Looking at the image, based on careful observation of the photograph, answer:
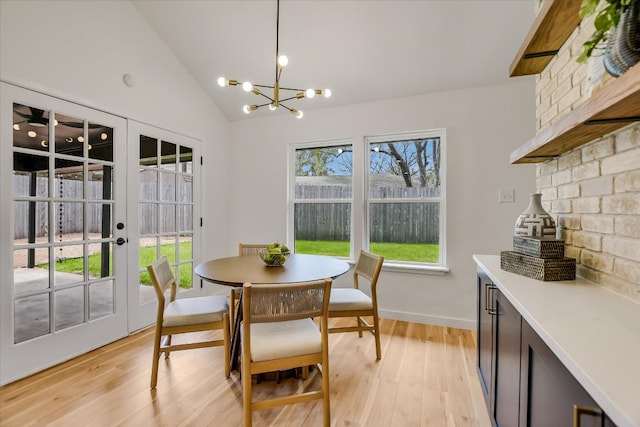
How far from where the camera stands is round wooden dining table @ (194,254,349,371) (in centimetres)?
185

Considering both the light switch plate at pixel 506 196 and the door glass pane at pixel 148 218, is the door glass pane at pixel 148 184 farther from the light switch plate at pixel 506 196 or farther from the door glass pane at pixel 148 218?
the light switch plate at pixel 506 196

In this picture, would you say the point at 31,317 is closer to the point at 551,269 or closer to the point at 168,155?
the point at 168,155

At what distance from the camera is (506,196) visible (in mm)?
2812

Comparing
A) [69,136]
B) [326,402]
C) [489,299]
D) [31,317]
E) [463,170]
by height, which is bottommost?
[326,402]

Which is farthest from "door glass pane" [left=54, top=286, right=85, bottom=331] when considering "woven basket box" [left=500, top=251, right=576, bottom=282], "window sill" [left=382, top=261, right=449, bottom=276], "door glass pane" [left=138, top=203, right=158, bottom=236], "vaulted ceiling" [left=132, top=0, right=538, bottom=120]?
"woven basket box" [left=500, top=251, right=576, bottom=282]

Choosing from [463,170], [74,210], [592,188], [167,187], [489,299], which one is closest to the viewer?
[592,188]

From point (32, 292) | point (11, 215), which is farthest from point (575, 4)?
point (32, 292)

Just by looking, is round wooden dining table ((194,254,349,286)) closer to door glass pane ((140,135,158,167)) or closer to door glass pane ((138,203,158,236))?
door glass pane ((138,203,158,236))

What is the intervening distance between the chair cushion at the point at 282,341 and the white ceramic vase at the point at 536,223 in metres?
1.23

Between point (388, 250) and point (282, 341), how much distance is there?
208 cm

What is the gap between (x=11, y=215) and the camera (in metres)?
2.02

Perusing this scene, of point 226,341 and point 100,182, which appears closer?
point 226,341

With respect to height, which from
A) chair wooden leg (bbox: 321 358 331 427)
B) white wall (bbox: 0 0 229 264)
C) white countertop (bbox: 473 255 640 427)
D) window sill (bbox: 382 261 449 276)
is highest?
white wall (bbox: 0 0 229 264)

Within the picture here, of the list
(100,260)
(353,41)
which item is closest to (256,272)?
(100,260)
